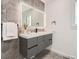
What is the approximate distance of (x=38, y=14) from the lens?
10.8 feet

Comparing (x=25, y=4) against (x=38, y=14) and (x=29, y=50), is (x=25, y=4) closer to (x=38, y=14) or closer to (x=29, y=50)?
(x=38, y=14)

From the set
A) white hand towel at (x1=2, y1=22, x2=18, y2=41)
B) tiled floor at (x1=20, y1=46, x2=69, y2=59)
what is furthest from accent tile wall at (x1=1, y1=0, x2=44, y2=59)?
Answer: tiled floor at (x1=20, y1=46, x2=69, y2=59)

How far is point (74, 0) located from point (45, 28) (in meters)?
1.49

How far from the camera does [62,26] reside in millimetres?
3637

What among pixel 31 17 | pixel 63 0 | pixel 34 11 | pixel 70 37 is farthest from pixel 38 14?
pixel 70 37

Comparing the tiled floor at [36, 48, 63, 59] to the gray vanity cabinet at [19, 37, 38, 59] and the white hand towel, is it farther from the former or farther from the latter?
the white hand towel

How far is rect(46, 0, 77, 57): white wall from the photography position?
11.2 ft

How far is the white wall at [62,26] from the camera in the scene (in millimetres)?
3403

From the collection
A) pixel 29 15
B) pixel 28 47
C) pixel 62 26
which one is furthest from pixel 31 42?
pixel 62 26

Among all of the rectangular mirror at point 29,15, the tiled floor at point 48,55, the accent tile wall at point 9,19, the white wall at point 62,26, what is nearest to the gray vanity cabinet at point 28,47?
the accent tile wall at point 9,19

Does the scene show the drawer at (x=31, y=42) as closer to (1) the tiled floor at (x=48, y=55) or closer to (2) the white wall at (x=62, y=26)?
(1) the tiled floor at (x=48, y=55)

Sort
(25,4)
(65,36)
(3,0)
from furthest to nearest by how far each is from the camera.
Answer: (65,36), (25,4), (3,0)

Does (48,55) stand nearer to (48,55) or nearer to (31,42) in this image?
(48,55)

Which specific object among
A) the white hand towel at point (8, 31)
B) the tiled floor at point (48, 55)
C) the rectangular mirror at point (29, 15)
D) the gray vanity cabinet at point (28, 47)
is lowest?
the tiled floor at point (48, 55)
